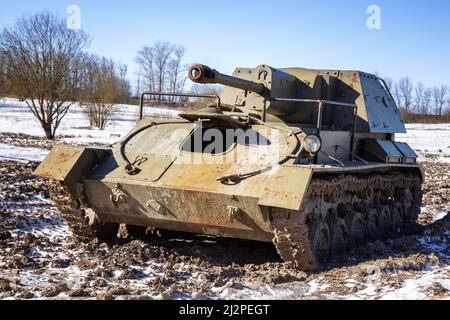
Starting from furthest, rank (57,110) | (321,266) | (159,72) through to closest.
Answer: (159,72), (57,110), (321,266)

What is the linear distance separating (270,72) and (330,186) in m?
2.05

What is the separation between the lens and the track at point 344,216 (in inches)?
277

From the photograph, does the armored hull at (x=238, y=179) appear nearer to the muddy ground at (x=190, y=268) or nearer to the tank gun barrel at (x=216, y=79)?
the tank gun barrel at (x=216, y=79)

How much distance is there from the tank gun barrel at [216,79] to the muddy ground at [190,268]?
2186mm

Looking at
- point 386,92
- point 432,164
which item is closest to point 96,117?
point 432,164

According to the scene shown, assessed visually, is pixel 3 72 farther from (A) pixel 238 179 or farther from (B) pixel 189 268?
(A) pixel 238 179

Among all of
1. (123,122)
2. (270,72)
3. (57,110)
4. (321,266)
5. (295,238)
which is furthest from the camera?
(123,122)

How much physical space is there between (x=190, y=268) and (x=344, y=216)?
2586 millimetres

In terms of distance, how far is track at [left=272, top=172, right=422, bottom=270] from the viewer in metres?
7.05

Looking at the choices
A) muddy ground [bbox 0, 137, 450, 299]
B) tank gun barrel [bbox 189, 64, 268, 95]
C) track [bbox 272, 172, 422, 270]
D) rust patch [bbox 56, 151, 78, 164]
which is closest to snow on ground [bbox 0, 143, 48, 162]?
muddy ground [bbox 0, 137, 450, 299]

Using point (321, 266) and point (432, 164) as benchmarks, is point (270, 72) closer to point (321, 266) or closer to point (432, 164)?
point (321, 266)

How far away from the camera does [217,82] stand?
791cm

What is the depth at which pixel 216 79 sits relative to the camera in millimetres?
7848

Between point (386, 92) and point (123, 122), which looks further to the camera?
point (123, 122)
